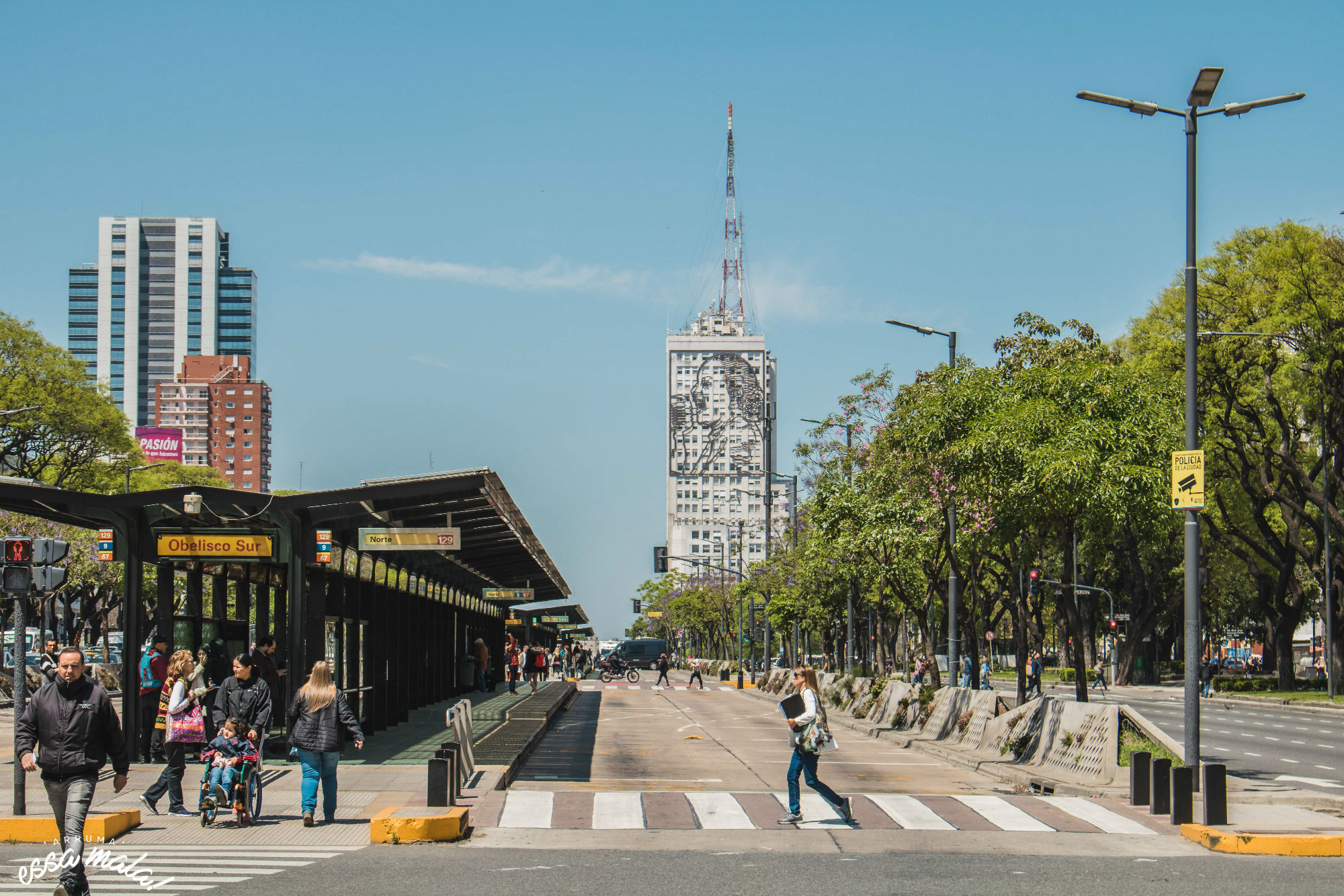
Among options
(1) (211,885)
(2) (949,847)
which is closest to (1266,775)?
(2) (949,847)

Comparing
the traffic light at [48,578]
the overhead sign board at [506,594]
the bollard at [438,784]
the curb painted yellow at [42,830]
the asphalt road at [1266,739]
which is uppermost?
the traffic light at [48,578]

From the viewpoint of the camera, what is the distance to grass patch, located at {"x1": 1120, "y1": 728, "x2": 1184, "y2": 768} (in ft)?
57.7

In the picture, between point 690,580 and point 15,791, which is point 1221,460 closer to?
point 15,791

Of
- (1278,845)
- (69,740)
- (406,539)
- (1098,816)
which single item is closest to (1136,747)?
(1098,816)

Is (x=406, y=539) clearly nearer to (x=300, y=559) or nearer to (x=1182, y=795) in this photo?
(x=300, y=559)

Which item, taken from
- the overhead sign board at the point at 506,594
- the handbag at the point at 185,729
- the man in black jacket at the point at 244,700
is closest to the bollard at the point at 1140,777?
the man in black jacket at the point at 244,700

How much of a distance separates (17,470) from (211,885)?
51.2m

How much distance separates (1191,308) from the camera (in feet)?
53.2

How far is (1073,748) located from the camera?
1886 cm

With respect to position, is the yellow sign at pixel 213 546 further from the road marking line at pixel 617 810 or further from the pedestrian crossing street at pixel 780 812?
the road marking line at pixel 617 810

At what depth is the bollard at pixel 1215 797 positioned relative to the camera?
44.0 feet

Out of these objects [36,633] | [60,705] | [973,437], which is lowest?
[36,633]

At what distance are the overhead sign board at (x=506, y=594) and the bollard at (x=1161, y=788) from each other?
2460 cm

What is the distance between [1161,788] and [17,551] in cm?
1305
